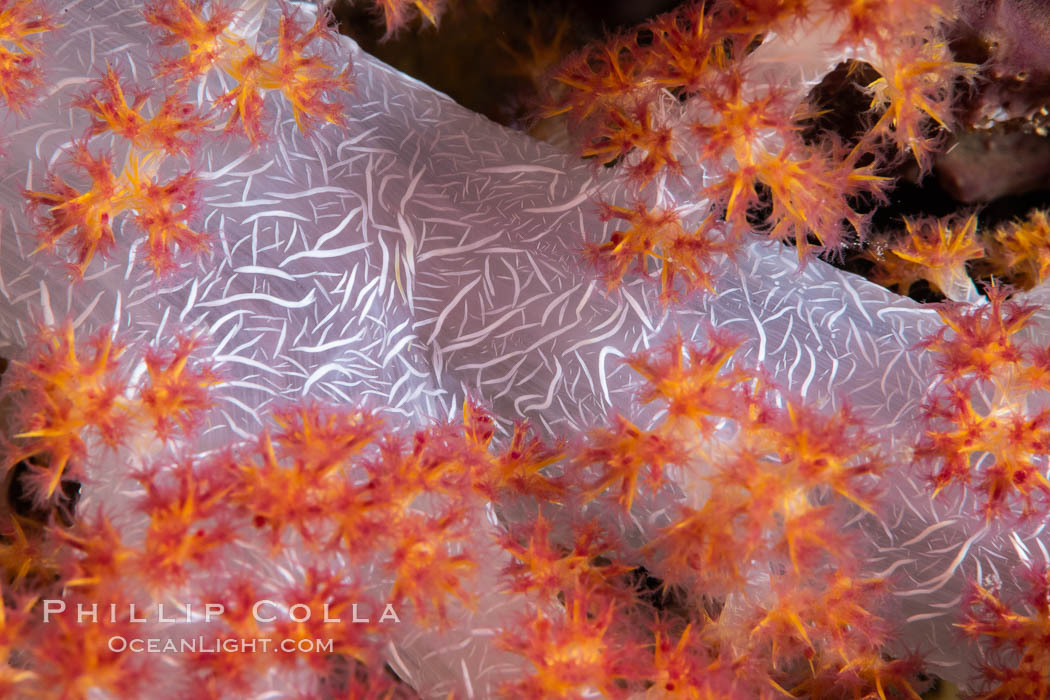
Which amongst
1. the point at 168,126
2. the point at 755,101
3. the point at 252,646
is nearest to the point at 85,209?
the point at 168,126

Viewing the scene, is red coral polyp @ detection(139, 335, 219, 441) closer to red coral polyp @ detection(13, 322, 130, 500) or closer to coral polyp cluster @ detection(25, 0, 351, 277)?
red coral polyp @ detection(13, 322, 130, 500)

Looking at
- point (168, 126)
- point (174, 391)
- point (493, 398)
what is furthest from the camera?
point (493, 398)

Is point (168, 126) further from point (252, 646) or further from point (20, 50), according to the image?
point (252, 646)

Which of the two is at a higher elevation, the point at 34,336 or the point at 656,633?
the point at 34,336

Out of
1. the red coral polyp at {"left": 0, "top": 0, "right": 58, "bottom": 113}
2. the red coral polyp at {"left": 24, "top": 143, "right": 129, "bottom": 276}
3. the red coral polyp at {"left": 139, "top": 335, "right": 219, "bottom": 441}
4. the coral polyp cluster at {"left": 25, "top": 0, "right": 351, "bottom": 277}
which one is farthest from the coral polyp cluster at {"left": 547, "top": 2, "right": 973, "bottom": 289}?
the red coral polyp at {"left": 0, "top": 0, "right": 58, "bottom": 113}

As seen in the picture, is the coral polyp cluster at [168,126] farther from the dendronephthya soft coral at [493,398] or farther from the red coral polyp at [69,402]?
the red coral polyp at [69,402]

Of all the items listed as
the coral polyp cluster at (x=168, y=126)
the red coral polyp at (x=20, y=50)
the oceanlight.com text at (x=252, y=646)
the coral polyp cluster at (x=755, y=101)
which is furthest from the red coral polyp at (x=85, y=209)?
the coral polyp cluster at (x=755, y=101)

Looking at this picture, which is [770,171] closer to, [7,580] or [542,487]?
[542,487]

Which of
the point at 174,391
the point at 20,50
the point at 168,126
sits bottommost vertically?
the point at 174,391

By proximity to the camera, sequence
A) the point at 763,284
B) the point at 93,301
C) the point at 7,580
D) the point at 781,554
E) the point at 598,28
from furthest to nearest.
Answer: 1. the point at 598,28
2. the point at 763,284
3. the point at 7,580
4. the point at 93,301
5. the point at 781,554

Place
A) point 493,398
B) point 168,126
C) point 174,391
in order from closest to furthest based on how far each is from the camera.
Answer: point 174,391 → point 168,126 → point 493,398

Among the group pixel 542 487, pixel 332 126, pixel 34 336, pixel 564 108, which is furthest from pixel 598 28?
pixel 34 336
